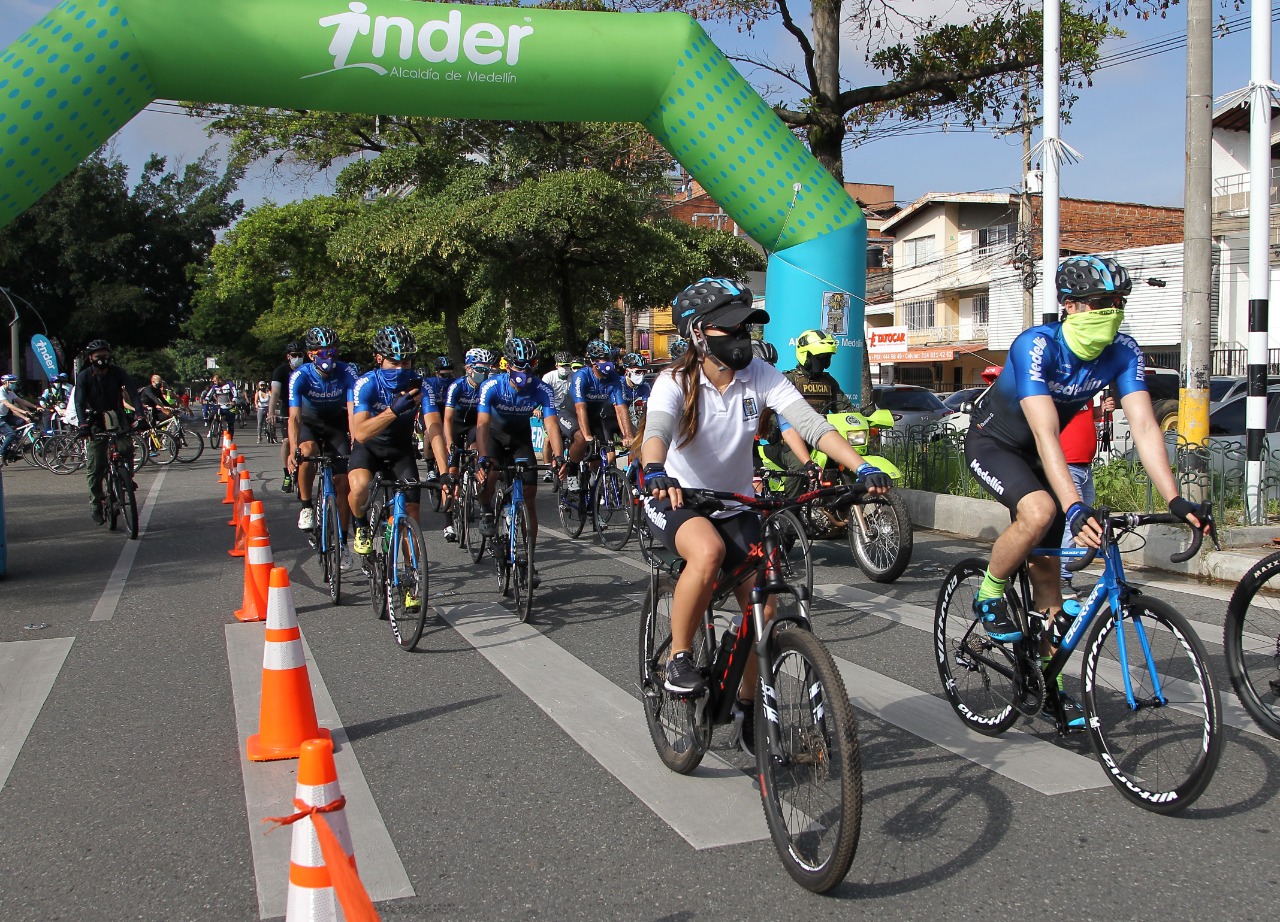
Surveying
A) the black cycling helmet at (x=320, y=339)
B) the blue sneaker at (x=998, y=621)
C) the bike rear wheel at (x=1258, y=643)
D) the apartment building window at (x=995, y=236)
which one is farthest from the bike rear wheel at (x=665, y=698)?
the apartment building window at (x=995, y=236)

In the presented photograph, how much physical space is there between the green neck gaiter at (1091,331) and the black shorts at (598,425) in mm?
7896

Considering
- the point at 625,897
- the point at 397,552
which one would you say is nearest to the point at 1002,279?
the point at 397,552

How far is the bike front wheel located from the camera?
3.73 metres

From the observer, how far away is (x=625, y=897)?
11.3 feet

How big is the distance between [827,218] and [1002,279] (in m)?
34.7

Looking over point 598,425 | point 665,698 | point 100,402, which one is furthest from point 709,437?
point 100,402

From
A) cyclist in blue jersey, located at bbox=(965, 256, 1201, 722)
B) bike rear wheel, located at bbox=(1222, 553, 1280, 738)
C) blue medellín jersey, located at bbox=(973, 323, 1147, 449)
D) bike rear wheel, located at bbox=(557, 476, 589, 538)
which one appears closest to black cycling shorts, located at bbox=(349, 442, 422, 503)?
bike rear wheel, located at bbox=(557, 476, 589, 538)

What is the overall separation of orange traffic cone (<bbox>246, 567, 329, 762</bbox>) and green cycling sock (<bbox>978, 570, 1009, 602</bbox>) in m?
2.88

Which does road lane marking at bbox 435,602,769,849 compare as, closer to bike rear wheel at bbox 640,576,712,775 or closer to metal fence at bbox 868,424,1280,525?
bike rear wheel at bbox 640,576,712,775

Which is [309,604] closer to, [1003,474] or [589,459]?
[589,459]

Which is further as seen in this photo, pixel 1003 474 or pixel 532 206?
pixel 532 206

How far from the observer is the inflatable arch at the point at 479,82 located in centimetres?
944

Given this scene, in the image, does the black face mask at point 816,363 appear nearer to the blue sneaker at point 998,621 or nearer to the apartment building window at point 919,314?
the blue sneaker at point 998,621

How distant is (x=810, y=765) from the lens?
11.1ft
